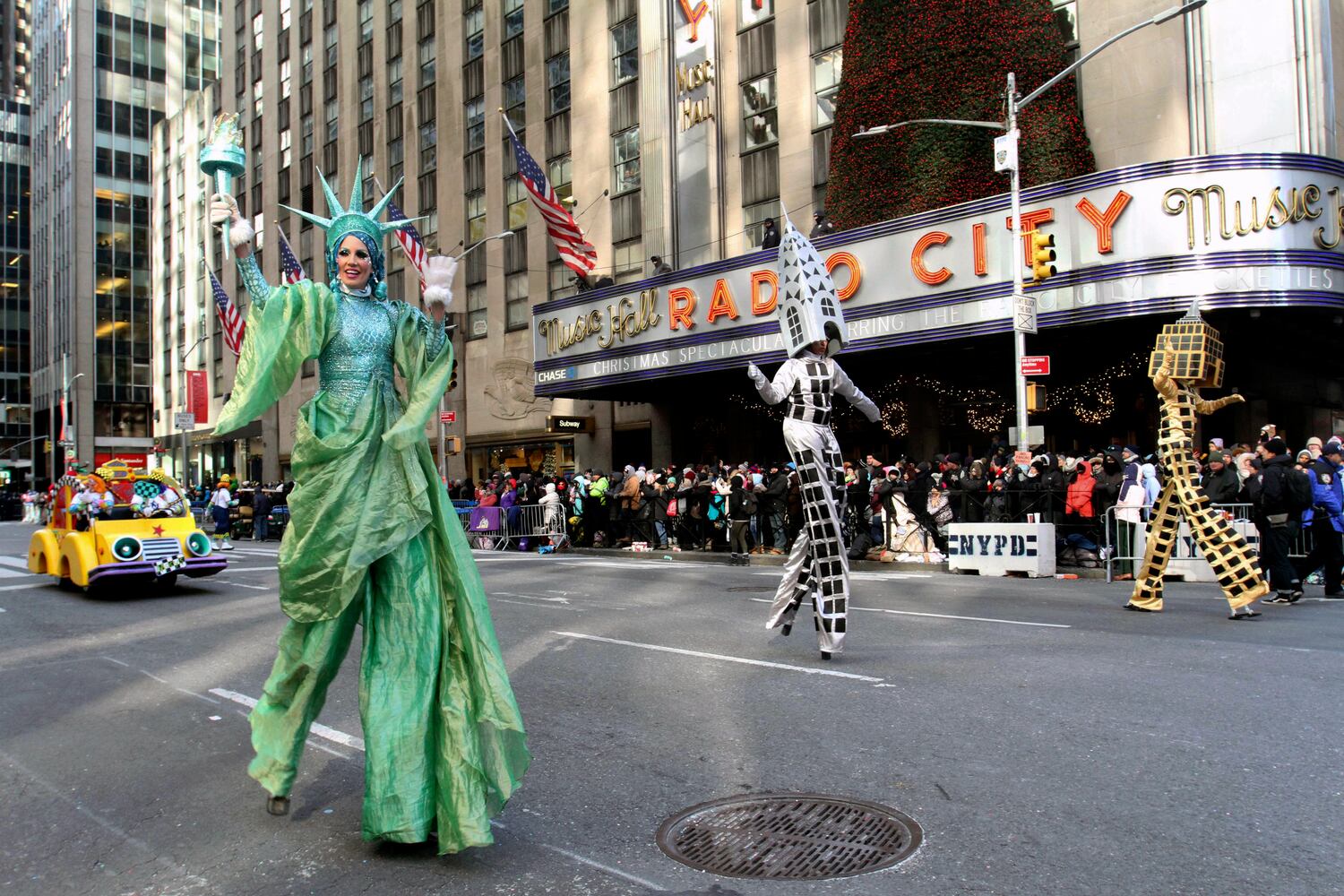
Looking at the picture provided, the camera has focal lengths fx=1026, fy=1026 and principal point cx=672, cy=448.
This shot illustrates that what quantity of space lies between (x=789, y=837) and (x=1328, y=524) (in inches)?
421

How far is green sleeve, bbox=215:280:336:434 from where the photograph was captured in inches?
155

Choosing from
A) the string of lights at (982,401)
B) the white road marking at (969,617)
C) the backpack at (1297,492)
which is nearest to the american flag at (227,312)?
the white road marking at (969,617)

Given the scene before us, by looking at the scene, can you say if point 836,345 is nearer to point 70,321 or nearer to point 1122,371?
point 1122,371

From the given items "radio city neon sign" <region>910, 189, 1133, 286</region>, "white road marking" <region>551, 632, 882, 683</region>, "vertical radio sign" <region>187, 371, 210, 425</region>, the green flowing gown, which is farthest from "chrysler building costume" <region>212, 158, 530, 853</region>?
"vertical radio sign" <region>187, 371, 210, 425</region>

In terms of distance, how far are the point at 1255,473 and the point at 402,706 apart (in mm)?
12351

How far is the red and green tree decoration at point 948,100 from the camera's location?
69.3 feet

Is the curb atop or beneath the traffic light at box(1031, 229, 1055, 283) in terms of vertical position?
beneath

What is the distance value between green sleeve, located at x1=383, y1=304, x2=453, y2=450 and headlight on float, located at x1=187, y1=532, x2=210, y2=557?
10.6m

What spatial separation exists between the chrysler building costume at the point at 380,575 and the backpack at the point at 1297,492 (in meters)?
10.4

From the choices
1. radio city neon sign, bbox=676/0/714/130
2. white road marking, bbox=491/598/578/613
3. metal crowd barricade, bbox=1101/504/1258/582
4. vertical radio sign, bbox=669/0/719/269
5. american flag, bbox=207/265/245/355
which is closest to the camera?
american flag, bbox=207/265/245/355

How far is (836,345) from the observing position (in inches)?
308

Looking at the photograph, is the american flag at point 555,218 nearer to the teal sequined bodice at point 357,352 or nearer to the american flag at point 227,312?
the american flag at point 227,312

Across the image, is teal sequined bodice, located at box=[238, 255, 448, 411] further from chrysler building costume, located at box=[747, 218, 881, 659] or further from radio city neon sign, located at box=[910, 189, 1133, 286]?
radio city neon sign, located at box=[910, 189, 1133, 286]

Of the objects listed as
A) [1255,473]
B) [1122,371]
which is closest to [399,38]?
[1122,371]
